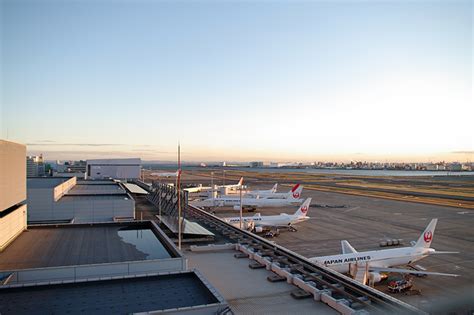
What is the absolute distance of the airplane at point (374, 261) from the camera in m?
30.0

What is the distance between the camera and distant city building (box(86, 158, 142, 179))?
5217 inches

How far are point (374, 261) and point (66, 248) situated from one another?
25966 millimetres

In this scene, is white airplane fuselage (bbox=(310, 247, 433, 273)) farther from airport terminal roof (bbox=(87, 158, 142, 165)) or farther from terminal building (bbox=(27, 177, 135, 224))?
airport terminal roof (bbox=(87, 158, 142, 165))

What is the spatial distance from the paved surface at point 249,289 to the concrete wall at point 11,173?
1101 cm

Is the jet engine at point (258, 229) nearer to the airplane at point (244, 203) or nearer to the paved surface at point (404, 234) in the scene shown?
the paved surface at point (404, 234)

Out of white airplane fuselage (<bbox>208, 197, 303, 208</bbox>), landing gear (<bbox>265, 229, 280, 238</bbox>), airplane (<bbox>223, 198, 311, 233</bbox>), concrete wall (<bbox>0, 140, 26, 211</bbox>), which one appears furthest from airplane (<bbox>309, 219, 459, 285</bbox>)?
white airplane fuselage (<bbox>208, 197, 303, 208</bbox>)

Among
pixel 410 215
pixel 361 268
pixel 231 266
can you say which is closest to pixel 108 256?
pixel 231 266

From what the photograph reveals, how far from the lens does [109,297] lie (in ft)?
41.4

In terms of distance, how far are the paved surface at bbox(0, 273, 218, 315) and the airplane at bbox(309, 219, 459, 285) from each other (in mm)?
18888

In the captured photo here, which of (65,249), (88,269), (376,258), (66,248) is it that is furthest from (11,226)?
(376,258)

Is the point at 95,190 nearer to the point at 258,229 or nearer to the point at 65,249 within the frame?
the point at 258,229

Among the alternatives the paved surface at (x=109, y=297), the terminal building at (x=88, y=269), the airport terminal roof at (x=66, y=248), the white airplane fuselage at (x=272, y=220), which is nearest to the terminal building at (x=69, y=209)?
the airport terminal roof at (x=66, y=248)

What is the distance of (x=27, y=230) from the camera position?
25.2 metres

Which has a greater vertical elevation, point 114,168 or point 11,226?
point 114,168
